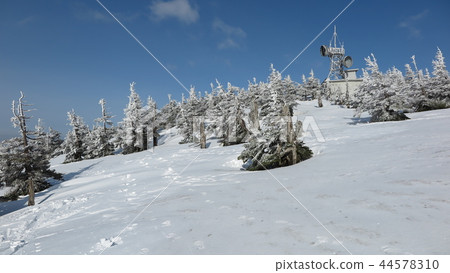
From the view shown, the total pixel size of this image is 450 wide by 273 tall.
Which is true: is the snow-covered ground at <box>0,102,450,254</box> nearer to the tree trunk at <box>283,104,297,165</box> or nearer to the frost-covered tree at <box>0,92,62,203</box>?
the tree trunk at <box>283,104,297,165</box>

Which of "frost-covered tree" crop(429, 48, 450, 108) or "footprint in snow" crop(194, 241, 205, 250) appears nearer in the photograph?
"footprint in snow" crop(194, 241, 205, 250)

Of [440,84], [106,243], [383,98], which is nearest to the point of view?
[106,243]

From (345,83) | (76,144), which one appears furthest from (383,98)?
(345,83)

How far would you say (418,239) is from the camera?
3.71 m

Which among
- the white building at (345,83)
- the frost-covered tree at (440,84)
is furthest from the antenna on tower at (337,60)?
the frost-covered tree at (440,84)

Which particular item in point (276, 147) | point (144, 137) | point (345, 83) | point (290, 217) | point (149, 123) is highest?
point (345, 83)

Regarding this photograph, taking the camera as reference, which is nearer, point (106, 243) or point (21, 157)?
point (106, 243)

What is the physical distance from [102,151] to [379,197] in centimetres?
4474

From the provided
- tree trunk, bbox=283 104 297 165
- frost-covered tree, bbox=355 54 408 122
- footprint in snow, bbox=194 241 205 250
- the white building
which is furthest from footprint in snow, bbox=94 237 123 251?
the white building

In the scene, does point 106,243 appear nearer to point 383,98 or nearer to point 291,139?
point 291,139
